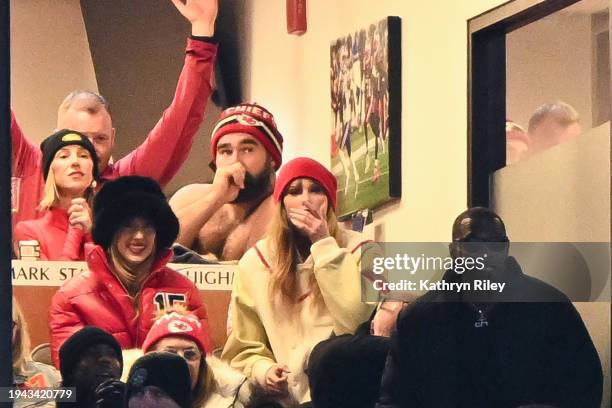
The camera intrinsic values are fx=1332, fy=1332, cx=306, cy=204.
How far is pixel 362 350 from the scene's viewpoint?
296 centimetres

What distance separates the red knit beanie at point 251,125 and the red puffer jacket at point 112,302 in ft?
0.94

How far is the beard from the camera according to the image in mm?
3004

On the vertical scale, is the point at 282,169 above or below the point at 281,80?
below

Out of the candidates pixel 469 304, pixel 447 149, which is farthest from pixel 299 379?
pixel 447 149

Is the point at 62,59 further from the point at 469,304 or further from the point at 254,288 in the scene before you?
the point at 469,304

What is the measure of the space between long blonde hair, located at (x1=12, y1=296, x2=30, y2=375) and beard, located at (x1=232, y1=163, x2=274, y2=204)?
53 centimetres

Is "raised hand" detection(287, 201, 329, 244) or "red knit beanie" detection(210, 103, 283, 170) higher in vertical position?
"red knit beanie" detection(210, 103, 283, 170)

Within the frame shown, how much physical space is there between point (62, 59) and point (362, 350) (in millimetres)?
928

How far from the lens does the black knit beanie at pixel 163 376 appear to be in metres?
2.91

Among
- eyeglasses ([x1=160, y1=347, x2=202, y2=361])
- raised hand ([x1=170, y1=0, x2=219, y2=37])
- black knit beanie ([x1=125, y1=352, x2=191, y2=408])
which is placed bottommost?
black knit beanie ([x1=125, y1=352, x2=191, y2=408])

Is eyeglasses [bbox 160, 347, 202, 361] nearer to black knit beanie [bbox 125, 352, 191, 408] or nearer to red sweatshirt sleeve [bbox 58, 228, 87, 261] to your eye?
black knit beanie [bbox 125, 352, 191, 408]

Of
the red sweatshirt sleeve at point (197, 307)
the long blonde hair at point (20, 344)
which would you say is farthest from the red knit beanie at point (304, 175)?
the long blonde hair at point (20, 344)

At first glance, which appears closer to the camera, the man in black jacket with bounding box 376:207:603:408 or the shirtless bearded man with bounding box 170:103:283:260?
the man in black jacket with bounding box 376:207:603:408

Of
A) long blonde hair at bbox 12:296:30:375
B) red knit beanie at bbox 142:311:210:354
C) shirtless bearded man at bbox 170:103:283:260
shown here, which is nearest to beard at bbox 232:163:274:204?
shirtless bearded man at bbox 170:103:283:260
